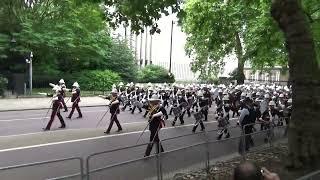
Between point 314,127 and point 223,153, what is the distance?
80.5 inches

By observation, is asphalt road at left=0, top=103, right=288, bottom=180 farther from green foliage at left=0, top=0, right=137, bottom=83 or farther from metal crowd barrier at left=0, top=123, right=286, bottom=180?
green foliage at left=0, top=0, right=137, bottom=83

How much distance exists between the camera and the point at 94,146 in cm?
1622

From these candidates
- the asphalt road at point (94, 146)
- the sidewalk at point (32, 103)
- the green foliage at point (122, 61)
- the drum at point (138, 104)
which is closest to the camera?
the asphalt road at point (94, 146)

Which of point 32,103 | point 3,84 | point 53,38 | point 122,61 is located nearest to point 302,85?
point 32,103

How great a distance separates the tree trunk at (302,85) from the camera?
10.7 metres

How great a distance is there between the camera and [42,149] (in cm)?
1544

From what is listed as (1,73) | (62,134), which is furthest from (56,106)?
(1,73)

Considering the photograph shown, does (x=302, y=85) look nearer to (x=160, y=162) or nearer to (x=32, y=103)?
(x=160, y=162)

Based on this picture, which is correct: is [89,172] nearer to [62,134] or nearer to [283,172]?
[283,172]

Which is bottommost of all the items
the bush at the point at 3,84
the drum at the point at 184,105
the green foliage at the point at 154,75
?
the drum at the point at 184,105

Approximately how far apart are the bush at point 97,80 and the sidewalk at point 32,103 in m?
7.20

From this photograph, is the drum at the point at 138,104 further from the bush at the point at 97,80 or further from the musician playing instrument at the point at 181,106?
the bush at the point at 97,80

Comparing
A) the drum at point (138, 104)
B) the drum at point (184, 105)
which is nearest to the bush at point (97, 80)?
the drum at point (138, 104)

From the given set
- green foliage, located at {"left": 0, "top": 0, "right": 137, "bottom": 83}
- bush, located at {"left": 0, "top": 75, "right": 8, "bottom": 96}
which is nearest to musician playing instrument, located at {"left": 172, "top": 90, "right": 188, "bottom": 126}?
green foliage, located at {"left": 0, "top": 0, "right": 137, "bottom": 83}
